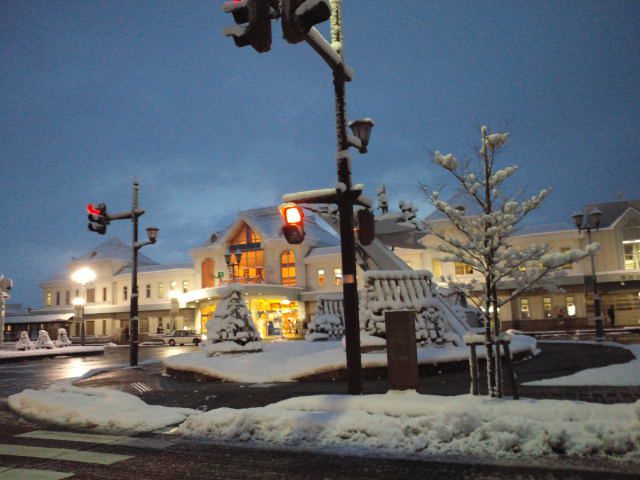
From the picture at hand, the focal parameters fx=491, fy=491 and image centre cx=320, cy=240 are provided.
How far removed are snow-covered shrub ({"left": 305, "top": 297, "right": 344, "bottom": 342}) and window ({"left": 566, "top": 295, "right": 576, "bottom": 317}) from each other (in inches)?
982

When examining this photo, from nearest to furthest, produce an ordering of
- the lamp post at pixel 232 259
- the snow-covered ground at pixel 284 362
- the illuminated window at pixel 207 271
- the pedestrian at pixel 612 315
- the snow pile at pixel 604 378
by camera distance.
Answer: the snow pile at pixel 604 378 < the snow-covered ground at pixel 284 362 < the lamp post at pixel 232 259 < the pedestrian at pixel 612 315 < the illuminated window at pixel 207 271

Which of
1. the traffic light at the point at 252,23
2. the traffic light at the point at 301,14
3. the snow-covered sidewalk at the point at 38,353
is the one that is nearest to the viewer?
the traffic light at the point at 252,23

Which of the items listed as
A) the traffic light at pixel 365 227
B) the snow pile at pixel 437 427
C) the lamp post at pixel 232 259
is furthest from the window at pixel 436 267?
the snow pile at pixel 437 427

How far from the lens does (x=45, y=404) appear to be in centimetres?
923

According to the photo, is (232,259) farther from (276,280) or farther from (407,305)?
(407,305)

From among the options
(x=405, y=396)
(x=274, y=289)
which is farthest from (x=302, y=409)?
(x=274, y=289)

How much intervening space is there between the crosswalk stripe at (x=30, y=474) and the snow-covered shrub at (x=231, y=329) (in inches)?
383

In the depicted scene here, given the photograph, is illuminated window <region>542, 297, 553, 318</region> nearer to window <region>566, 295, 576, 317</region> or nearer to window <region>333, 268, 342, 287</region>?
window <region>566, 295, 576, 317</region>

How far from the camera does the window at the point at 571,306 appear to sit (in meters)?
38.3

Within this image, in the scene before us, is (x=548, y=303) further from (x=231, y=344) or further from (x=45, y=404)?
(x=45, y=404)

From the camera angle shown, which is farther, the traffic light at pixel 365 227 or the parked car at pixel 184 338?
the parked car at pixel 184 338

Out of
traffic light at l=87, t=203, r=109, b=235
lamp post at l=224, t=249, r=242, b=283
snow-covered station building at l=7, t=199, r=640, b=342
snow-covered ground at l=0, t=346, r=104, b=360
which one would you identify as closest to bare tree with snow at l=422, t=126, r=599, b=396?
traffic light at l=87, t=203, r=109, b=235

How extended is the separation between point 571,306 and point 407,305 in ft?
98.6

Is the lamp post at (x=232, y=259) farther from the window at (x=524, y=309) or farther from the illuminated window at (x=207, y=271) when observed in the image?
the window at (x=524, y=309)
